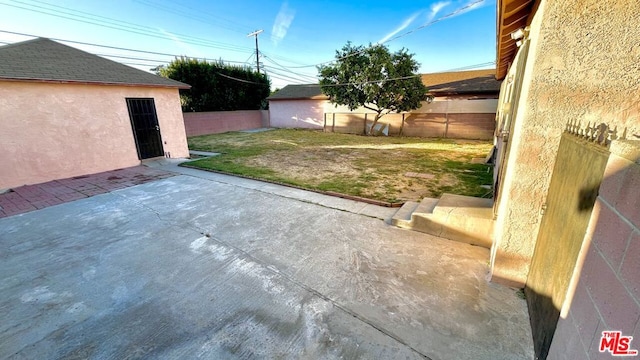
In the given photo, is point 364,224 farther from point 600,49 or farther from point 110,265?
point 110,265

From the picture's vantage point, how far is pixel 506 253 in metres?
2.52

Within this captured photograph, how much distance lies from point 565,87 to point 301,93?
20303 millimetres

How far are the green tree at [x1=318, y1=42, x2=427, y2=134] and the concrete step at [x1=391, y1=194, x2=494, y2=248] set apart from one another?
11674 mm

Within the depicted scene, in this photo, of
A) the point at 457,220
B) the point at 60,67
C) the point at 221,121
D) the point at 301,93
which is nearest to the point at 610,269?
the point at 457,220

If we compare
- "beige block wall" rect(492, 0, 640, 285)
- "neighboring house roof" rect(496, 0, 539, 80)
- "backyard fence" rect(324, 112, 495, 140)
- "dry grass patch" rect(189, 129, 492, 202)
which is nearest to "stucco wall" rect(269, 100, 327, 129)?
"backyard fence" rect(324, 112, 495, 140)

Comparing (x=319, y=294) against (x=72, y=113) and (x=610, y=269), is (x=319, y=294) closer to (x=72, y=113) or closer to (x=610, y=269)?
(x=610, y=269)

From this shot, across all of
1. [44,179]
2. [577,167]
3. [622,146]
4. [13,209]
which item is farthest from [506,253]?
[44,179]

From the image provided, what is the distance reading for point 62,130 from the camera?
667cm

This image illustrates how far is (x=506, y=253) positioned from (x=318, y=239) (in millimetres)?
2228

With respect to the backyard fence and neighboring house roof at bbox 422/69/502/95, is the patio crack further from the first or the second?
neighboring house roof at bbox 422/69/502/95

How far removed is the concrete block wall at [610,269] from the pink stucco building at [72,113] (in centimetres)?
976

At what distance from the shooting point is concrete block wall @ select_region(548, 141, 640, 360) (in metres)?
0.98

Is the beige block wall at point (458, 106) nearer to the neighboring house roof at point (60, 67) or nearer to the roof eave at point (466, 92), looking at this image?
the roof eave at point (466, 92)

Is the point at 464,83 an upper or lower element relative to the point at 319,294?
upper
